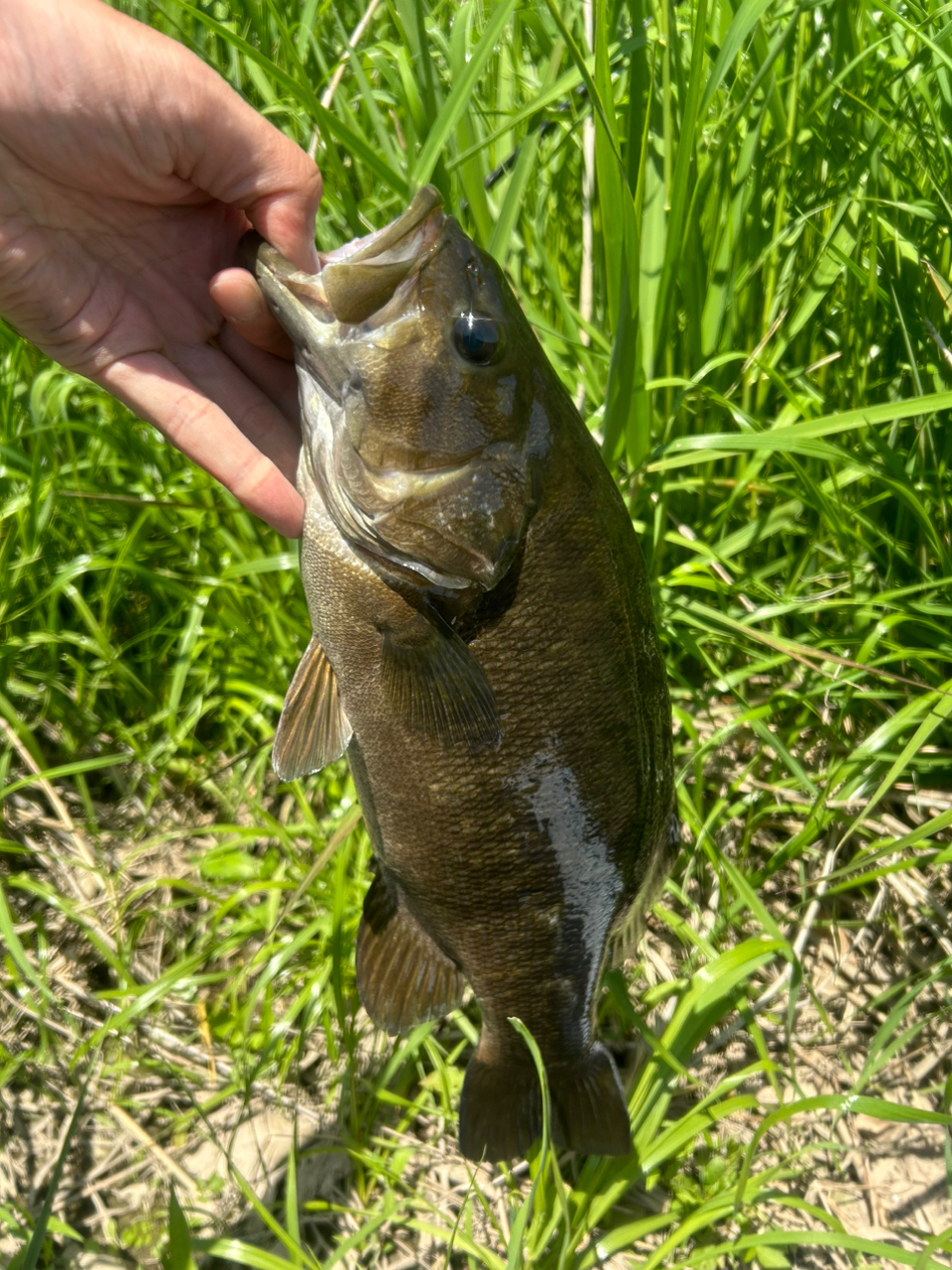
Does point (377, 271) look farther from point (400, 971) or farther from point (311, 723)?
point (400, 971)

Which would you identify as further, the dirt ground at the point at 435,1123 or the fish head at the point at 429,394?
the dirt ground at the point at 435,1123

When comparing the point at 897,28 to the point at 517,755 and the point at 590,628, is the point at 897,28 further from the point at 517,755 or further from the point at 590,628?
the point at 517,755

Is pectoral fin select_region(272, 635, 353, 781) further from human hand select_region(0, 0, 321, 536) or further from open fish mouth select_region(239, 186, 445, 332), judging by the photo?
open fish mouth select_region(239, 186, 445, 332)

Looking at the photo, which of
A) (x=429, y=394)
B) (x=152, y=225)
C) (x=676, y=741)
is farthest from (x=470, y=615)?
(x=152, y=225)

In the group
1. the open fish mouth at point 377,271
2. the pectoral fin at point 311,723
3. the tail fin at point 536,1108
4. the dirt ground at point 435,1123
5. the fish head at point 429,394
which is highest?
the open fish mouth at point 377,271

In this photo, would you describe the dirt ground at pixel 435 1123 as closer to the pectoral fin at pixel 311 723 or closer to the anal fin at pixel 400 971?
the anal fin at pixel 400 971

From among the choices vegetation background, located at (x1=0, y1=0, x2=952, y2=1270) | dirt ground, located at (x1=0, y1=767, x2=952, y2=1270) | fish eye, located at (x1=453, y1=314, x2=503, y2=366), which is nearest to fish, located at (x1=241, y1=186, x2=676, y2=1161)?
fish eye, located at (x1=453, y1=314, x2=503, y2=366)

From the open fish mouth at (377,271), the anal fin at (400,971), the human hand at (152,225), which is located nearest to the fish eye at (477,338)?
the open fish mouth at (377,271)

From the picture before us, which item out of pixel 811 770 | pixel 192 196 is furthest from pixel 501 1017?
pixel 192 196
